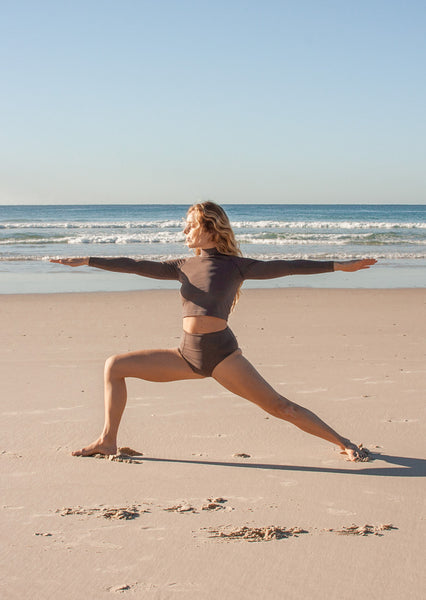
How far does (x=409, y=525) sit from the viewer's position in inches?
136

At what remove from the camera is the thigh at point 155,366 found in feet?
14.0

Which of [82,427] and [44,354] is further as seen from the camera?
[44,354]

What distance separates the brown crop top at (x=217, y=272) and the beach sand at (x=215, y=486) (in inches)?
40.0

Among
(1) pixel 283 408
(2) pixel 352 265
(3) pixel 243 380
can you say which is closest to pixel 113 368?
(3) pixel 243 380

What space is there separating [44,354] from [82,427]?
3.05m

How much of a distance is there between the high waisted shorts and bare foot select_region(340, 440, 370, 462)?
1032 mm

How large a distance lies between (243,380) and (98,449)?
3.52 ft

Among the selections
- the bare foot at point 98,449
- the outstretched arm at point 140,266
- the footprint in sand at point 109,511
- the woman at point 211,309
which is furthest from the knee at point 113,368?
the footprint in sand at point 109,511

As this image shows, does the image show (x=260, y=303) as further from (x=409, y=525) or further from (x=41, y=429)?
(x=409, y=525)

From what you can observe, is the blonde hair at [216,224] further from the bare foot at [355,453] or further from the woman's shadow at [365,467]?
the bare foot at [355,453]

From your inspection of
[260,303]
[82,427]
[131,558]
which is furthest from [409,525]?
[260,303]

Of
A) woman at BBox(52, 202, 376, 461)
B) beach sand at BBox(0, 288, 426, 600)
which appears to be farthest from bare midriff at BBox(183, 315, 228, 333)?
beach sand at BBox(0, 288, 426, 600)

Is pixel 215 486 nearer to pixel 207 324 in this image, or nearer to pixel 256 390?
pixel 256 390

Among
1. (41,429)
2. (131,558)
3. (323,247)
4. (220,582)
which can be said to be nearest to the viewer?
(220,582)
